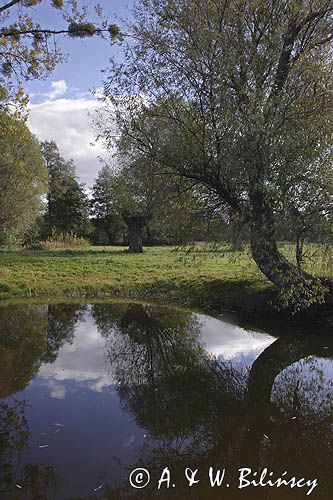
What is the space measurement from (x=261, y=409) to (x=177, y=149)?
24.5 ft

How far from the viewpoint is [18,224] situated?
105 feet

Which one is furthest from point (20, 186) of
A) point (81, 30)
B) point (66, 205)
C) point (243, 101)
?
point (243, 101)

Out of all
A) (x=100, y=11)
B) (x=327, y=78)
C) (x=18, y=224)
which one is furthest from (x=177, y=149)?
(x=18, y=224)

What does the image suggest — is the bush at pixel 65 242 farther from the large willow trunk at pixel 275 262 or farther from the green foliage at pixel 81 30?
the large willow trunk at pixel 275 262

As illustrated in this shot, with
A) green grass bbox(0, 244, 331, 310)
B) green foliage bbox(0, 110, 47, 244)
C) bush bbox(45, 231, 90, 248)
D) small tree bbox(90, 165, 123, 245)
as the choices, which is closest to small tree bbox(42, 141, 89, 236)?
small tree bbox(90, 165, 123, 245)

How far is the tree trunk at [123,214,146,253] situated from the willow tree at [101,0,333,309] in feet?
63.9

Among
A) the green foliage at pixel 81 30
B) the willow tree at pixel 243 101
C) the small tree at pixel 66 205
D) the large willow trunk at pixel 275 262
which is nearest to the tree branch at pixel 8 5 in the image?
the green foliage at pixel 81 30

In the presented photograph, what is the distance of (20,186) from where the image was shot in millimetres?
30609

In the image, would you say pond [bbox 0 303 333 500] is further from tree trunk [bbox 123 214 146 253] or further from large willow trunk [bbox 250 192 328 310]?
tree trunk [bbox 123 214 146 253]

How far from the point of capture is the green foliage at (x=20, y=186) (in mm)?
30047

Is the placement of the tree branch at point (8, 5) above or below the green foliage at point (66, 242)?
above

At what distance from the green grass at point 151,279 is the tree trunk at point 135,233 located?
29.9 feet

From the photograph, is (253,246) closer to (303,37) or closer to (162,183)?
(162,183)

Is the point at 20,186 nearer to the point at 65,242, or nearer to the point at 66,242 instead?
the point at 65,242
